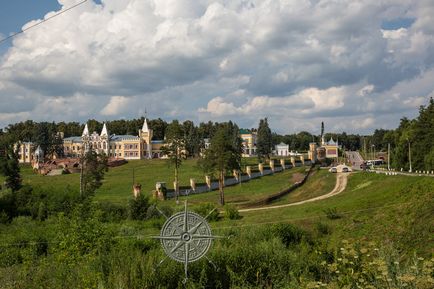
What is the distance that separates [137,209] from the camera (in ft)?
127

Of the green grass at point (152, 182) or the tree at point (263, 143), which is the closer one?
the green grass at point (152, 182)

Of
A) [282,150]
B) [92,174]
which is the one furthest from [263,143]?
[92,174]

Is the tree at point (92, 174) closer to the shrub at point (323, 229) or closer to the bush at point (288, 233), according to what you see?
the shrub at point (323, 229)

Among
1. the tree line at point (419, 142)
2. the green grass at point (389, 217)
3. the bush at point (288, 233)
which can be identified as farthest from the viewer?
the tree line at point (419, 142)

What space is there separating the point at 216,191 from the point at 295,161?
92.8ft

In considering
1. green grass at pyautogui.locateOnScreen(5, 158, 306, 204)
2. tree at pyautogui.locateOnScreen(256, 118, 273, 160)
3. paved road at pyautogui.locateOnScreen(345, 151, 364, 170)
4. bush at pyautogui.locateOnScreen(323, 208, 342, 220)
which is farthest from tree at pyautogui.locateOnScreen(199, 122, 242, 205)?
tree at pyautogui.locateOnScreen(256, 118, 273, 160)

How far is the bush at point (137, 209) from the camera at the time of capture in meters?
38.1

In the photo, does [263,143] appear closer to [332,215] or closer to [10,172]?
[10,172]

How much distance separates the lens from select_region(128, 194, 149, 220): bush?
38.1 meters

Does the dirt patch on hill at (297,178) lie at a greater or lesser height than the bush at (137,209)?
greater

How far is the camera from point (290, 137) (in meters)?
158

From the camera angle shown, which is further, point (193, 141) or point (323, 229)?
point (193, 141)

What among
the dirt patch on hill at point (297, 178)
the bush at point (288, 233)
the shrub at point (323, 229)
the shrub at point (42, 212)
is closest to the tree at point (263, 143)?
the dirt patch on hill at point (297, 178)

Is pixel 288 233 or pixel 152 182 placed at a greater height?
pixel 288 233
